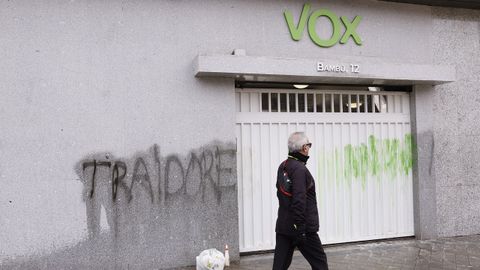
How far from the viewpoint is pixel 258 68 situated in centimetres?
658

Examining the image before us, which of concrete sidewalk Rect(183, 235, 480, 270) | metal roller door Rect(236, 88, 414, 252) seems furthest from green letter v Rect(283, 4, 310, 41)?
concrete sidewalk Rect(183, 235, 480, 270)

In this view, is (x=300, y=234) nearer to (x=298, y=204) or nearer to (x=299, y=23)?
(x=298, y=204)

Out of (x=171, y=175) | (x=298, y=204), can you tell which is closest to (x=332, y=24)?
(x=171, y=175)

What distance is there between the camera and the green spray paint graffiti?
25.1 feet

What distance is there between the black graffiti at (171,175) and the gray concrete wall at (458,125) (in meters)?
3.83

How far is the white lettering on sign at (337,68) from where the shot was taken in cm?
699

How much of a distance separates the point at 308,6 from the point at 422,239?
14.1 ft

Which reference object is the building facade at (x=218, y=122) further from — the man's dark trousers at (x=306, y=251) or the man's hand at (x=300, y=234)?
the man's hand at (x=300, y=234)

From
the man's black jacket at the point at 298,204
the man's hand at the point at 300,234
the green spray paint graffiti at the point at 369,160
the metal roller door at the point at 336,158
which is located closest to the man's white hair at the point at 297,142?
the man's black jacket at the point at 298,204

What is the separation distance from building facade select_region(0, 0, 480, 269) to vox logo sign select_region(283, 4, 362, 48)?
23mm

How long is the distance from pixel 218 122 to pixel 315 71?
160cm

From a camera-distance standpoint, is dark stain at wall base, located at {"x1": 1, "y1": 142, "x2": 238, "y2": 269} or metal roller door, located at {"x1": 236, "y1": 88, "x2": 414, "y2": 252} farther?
metal roller door, located at {"x1": 236, "y1": 88, "x2": 414, "y2": 252}

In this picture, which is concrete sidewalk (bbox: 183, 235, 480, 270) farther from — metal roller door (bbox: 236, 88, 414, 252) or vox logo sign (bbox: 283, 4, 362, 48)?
vox logo sign (bbox: 283, 4, 362, 48)

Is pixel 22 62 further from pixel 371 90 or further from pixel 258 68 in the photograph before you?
pixel 371 90
